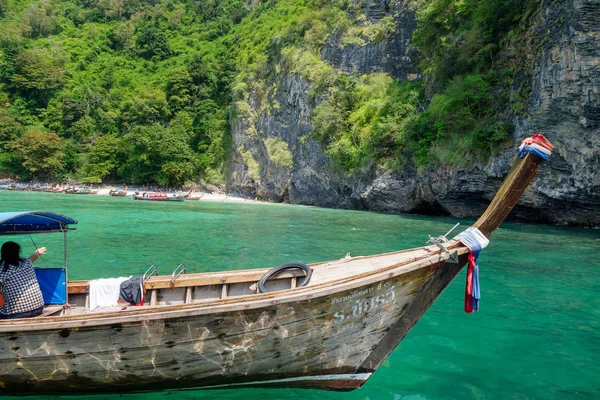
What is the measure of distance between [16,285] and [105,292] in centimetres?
123

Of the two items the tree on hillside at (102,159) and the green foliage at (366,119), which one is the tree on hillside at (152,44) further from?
the green foliage at (366,119)

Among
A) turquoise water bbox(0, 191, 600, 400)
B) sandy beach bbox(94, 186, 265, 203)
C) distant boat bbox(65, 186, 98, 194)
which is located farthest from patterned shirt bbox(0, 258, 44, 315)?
distant boat bbox(65, 186, 98, 194)

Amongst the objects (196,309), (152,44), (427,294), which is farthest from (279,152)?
(152,44)

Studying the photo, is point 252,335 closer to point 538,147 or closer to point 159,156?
point 538,147

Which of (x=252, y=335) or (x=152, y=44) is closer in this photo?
(x=252, y=335)

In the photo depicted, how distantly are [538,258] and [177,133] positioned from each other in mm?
52498

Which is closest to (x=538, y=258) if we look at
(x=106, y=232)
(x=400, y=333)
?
(x=400, y=333)

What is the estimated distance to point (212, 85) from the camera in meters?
62.5

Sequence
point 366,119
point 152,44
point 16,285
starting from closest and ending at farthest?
1. point 16,285
2. point 366,119
3. point 152,44

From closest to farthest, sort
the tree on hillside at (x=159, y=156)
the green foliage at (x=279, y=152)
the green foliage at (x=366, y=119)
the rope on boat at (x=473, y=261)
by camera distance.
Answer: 1. the rope on boat at (x=473, y=261)
2. the green foliage at (x=366, y=119)
3. the green foliage at (x=279, y=152)
4. the tree on hillside at (x=159, y=156)

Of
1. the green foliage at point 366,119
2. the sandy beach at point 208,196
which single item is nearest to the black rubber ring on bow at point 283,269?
the green foliage at point 366,119

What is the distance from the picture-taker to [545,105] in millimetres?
20594

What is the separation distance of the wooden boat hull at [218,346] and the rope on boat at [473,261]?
0.40 metres

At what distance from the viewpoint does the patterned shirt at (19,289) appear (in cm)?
491
